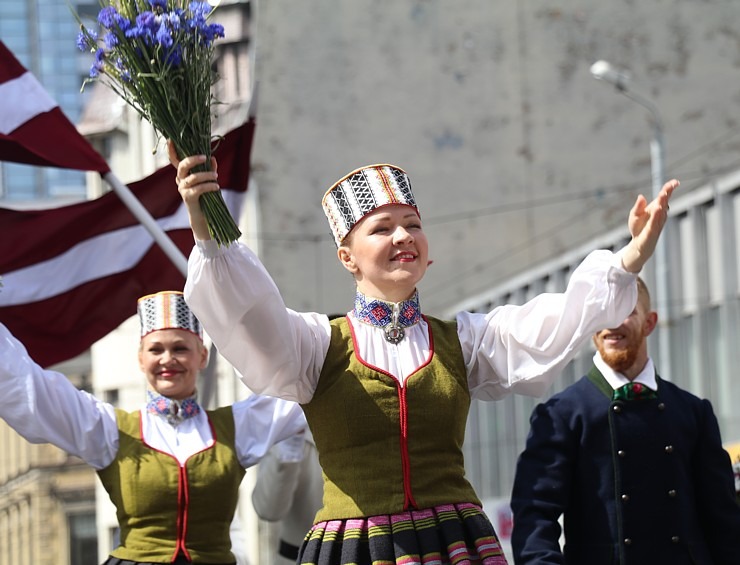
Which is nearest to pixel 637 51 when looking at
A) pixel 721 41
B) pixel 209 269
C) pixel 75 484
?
pixel 721 41

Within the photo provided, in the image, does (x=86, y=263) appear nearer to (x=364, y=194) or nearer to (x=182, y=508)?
(x=182, y=508)

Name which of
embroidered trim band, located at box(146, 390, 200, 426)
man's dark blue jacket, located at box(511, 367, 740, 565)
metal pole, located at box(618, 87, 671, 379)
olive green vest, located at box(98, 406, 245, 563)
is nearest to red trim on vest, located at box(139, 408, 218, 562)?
olive green vest, located at box(98, 406, 245, 563)

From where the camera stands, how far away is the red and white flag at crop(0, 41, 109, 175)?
7414 mm

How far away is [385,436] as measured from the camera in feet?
14.2

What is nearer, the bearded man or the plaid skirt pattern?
the plaid skirt pattern

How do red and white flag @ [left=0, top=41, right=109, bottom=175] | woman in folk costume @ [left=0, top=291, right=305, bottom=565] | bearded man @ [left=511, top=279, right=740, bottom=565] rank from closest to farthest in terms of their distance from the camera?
bearded man @ [left=511, top=279, right=740, bottom=565] → woman in folk costume @ [left=0, top=291, right=305, bottom=565] → red and white flag @ [left=0, top=41, right=109, bottom=175]

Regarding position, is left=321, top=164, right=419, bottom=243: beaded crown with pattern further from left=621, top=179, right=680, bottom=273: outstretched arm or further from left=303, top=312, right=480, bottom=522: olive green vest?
left=621, top=179, right=680, bottom=273: outstretched arm

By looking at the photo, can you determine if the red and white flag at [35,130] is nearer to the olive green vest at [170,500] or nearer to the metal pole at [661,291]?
the olive green vest at [170,500]

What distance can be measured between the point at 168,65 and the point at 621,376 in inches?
81.4

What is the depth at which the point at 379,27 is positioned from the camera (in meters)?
19.9

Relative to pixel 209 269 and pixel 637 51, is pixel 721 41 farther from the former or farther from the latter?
pixel 209 269

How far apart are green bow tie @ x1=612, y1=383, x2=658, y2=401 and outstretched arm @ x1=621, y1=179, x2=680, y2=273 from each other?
3.22 feet

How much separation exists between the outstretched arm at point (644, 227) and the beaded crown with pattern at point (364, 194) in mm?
641

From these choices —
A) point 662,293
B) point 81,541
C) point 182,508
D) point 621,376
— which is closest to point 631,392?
point 621,376
